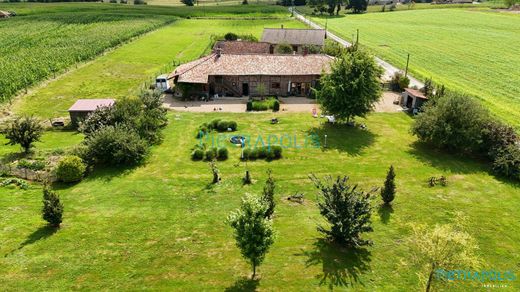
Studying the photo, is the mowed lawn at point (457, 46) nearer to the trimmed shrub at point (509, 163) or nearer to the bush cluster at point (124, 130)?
the trimmed shrub at point (509, 163)

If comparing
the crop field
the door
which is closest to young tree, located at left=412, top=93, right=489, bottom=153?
the door

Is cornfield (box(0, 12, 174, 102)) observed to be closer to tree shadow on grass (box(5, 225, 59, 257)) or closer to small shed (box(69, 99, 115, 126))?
small shed (box(69, 99, 115, 126))

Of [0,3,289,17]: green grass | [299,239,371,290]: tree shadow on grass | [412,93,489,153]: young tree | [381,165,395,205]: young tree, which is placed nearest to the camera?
[299,239,371,290]: tree shadow on grass

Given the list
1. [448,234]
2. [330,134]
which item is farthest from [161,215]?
[330,134]

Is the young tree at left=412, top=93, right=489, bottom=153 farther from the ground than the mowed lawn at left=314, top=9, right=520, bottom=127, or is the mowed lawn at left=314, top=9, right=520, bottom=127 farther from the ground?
the mowed lawn at left=314, top=9, right=520, bottom=127

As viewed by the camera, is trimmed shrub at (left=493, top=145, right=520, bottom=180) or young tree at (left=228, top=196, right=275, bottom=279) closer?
young tree at (left=228, top=196, right=275, bottom=279)

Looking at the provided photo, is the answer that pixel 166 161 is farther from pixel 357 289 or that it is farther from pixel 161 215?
pixel 357 289

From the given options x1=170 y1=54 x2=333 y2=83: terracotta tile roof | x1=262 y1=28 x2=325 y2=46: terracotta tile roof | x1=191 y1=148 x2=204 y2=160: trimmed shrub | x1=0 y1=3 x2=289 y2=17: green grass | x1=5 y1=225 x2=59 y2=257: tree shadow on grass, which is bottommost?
x1=5 y1=225 x2=59 y2=257: tree shadow on grass
